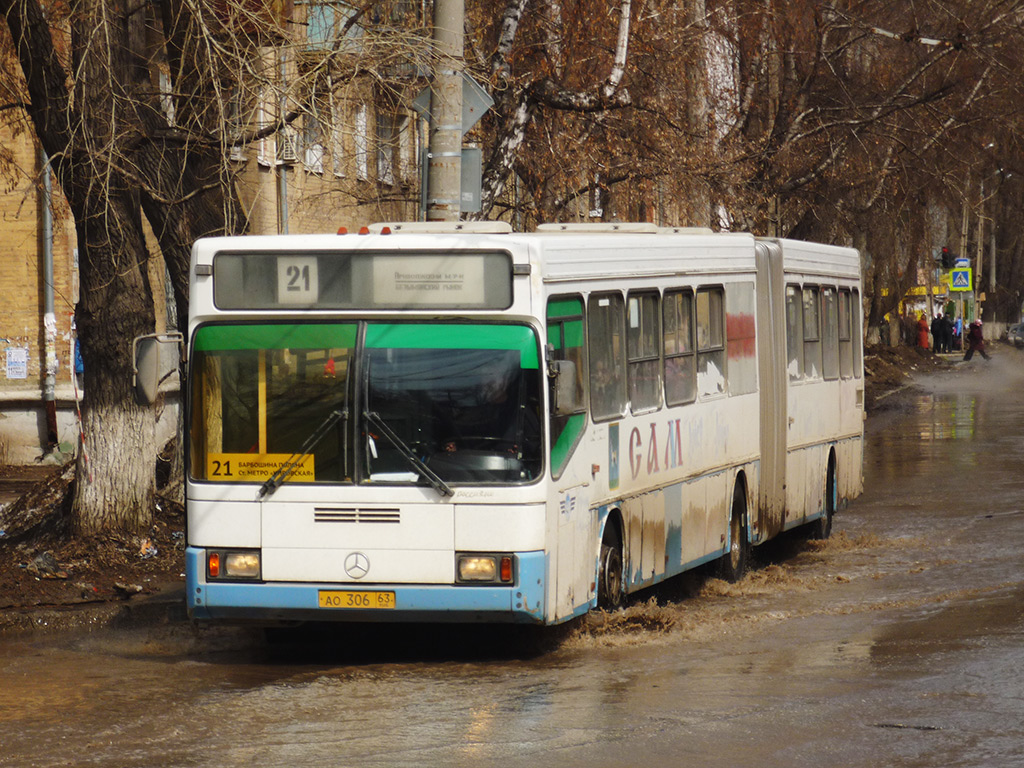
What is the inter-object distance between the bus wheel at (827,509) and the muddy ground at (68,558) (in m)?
5.94

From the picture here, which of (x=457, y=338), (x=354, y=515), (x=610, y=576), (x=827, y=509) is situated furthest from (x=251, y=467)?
(x=827, y=509)

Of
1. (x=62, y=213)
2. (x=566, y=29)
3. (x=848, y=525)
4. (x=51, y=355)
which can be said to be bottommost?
(x=848, y=525)

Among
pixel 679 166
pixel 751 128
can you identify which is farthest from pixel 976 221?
pixel 679 166

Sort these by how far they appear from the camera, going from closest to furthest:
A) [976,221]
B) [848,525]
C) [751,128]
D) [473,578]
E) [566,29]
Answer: [473,578]
[848,525]
[566,29]
[751,128]
[976,221]

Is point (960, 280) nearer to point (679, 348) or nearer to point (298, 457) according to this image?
point (679, 348)

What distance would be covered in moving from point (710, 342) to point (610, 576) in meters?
2.74

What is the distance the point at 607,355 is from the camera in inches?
442

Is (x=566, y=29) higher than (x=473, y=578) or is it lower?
higher

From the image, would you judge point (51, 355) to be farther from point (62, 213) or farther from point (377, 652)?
point (377, 652)

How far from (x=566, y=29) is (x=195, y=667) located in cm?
1199

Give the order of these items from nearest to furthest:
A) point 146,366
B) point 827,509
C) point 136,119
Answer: point 146,366 < point 136,119 < point 827,509

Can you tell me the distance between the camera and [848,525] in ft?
60.0

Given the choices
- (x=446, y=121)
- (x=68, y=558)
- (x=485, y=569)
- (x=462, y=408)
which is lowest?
(x=68, y=558)

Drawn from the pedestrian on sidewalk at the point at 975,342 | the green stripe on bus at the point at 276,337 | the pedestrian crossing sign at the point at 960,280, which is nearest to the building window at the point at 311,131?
the green stripe on bus at the point at 276,337
